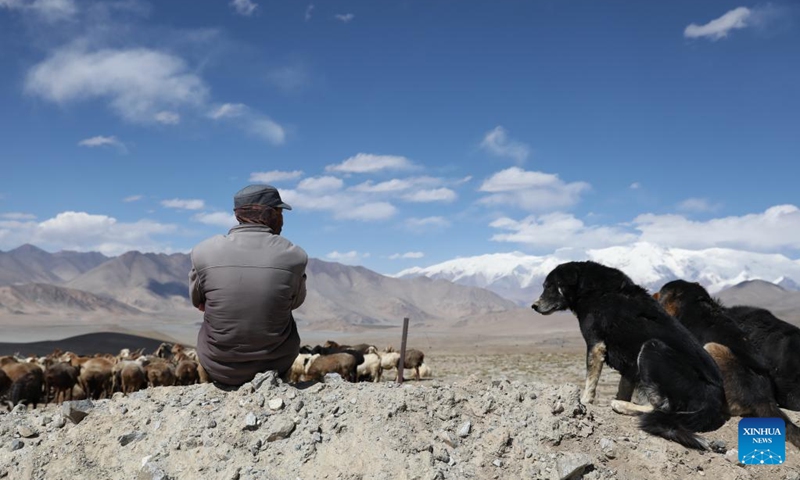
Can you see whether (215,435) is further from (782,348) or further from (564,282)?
(782,348)

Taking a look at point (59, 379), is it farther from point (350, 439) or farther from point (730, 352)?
point (730, 352)

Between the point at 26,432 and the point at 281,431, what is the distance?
91.2 inches

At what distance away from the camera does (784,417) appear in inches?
244

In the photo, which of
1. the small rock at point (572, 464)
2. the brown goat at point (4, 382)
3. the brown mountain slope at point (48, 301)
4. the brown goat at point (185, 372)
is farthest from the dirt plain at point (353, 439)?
the brown mountain slope at point (48, 301)

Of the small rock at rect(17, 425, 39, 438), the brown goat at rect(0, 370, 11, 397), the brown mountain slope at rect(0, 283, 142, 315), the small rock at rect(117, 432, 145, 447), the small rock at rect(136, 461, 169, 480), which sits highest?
the small rock at rect(117, 432, 145, 447)

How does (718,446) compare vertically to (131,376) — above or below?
above

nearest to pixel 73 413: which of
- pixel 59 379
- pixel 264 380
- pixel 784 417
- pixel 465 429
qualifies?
pixel 264 380

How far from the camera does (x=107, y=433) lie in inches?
207

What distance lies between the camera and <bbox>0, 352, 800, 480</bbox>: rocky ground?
15.2 ft

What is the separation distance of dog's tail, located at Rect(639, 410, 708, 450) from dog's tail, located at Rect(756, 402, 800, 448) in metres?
1.08

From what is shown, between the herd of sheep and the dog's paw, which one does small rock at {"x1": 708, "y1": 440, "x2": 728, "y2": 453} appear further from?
the herd of sheep

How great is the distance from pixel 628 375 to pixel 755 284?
715 ft

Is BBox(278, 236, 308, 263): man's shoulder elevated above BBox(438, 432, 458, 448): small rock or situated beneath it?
elevated above

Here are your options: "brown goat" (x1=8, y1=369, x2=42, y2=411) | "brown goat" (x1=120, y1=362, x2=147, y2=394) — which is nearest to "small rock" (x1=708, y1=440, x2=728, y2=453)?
"brown goat" (x1=120, y1=362, x2=147, y2=394)
